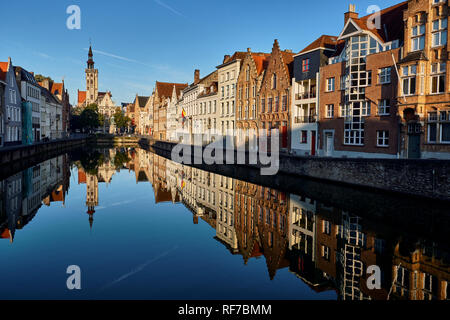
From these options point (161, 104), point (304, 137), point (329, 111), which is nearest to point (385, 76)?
point (329, 111)

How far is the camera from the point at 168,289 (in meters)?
8.52

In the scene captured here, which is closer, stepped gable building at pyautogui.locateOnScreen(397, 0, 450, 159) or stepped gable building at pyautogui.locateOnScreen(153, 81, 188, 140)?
stepped gable building at pyautogui.locateOnScreen(397, 0, 450, 159)

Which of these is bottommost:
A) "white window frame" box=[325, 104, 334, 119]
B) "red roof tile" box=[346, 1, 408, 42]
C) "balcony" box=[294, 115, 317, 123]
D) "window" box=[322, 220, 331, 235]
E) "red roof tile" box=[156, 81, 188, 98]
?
"window" box=[322, 220, 331, 235]

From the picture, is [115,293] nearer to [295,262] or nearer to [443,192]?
[295,262]

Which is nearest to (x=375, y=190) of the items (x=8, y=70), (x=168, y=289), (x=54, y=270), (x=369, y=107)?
(x=369, y=107)

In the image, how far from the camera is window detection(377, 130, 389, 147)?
24562mm

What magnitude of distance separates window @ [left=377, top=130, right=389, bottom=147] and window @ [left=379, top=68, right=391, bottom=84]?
343 cm

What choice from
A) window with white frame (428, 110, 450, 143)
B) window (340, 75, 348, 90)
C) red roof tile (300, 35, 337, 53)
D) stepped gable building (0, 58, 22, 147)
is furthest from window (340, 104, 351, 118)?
stepped gable building (0, 58, 22, 147)

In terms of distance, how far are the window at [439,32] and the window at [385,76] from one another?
3.39 meters

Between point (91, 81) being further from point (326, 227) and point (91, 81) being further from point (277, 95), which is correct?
point (326, 227)

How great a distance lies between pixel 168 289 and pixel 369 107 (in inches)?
872

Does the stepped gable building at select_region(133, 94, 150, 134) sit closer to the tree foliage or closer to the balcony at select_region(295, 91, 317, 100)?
the tree foliage

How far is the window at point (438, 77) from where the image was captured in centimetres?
2092

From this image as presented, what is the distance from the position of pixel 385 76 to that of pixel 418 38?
309cm
